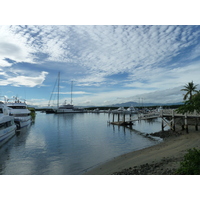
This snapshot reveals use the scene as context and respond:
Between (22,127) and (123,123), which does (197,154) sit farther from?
(22,127)

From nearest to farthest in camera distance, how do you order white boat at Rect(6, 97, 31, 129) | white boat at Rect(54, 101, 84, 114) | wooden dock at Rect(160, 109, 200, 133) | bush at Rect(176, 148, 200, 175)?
bush at Rect(176, 148, 200, 175) → wooden dock at Rect(160, 109, 200, 133) → white boat at Rect(6, 97, 31, 129) → white boat at Rect(54, 101, 84, 114)

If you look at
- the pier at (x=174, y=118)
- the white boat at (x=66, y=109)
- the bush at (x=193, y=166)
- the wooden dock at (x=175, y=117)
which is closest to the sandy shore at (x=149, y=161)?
the bush at (x=193, y=166)

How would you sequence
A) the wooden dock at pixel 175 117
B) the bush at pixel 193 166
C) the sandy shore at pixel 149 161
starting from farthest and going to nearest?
the wooden dock at pixel 175 117 < the sandy shore at pixel 149 161 < the bush at pixel 193 166

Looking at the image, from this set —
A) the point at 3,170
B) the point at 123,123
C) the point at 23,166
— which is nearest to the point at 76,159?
the point at 23,166

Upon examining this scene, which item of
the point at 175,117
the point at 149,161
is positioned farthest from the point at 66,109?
the point at 149,161

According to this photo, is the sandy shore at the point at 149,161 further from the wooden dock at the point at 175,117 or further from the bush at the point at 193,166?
the wooden dock at the point at 175,117

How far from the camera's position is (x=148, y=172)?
9344 mm

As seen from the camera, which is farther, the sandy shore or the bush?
the sandy shore

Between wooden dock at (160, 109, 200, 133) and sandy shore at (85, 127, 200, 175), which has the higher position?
wooden dock at (160, 109, 200, 133)

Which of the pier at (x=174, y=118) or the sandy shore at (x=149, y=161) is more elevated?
the pier at (x=174, y=118)

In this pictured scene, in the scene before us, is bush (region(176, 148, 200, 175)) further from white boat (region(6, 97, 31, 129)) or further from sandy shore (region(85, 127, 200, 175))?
white boat (region(6, 97, 31, 129))

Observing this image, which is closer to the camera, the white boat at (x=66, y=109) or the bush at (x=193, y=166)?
the bush at (x=193, y=166)

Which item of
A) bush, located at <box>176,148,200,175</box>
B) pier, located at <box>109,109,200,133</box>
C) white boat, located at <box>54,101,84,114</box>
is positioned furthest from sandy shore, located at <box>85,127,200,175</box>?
white boat, located at <box>54,101,84,114</box>

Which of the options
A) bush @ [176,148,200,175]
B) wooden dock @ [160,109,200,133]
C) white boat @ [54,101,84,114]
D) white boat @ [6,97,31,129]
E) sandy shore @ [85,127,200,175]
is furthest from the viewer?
white boat @ [54,101,84,114]
